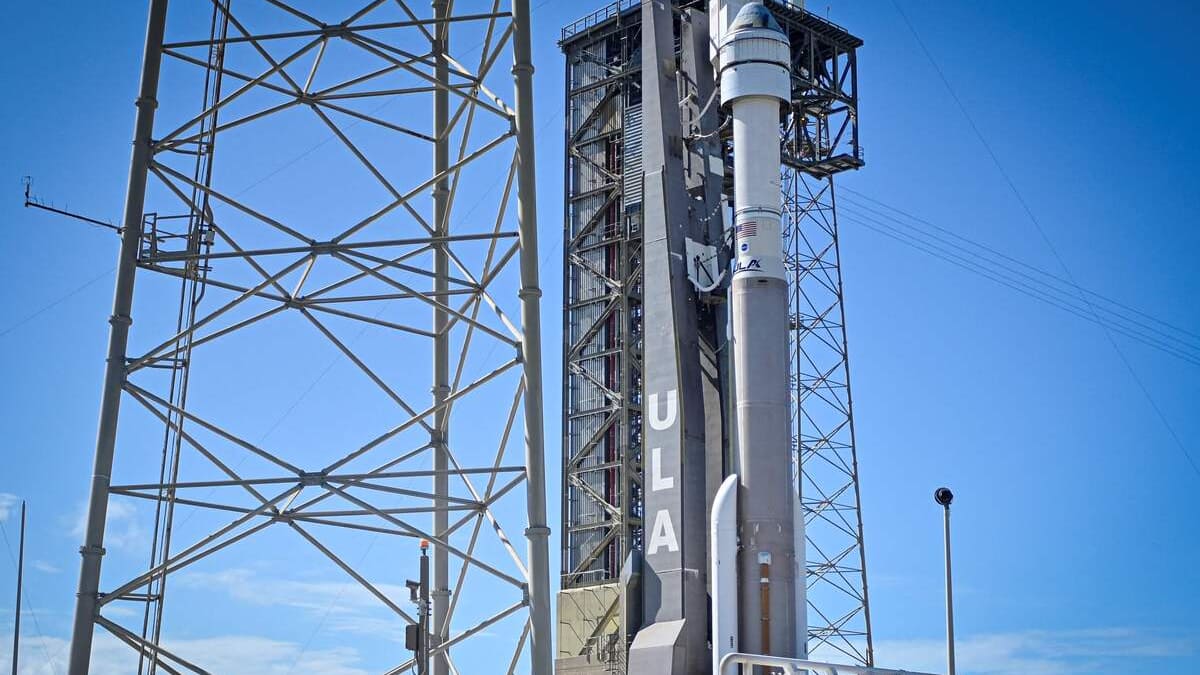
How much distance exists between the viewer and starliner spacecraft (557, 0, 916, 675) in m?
30.0

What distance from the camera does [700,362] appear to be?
33.5 meters

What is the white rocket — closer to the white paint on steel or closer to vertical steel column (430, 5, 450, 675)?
the white paint on steel

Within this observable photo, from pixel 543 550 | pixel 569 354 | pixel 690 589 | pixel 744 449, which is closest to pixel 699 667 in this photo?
pixel 690 589

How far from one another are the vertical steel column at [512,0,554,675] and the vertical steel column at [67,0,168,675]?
4.03m

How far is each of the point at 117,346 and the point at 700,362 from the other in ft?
66.6

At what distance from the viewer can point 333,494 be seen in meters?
14.5

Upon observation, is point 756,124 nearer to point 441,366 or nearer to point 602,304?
point 602,304

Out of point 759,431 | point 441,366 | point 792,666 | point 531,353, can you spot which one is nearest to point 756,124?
point 759,431

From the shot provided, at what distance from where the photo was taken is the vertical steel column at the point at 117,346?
46.2 feet

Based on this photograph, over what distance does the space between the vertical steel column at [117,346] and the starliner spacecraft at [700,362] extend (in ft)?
43.7

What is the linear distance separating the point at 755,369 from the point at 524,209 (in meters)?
16.3

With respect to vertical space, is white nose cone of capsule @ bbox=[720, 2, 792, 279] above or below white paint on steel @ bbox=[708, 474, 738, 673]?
above

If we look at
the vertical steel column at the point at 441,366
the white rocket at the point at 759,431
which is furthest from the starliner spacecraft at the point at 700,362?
the vertical steel column at the point at 441,366

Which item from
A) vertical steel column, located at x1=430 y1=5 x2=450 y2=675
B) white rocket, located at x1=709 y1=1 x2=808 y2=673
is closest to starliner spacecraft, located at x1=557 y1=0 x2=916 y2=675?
white rocket, located at x1=709 y1=1 x2=808 y2=673
